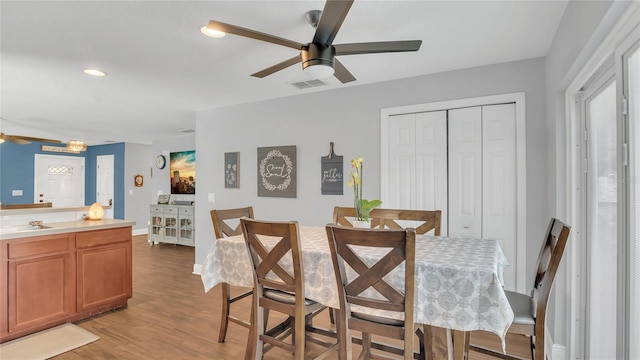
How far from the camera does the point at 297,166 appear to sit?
13.1 feet

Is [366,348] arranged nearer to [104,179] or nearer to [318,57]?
[318,57]

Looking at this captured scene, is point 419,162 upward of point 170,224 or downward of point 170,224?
upward

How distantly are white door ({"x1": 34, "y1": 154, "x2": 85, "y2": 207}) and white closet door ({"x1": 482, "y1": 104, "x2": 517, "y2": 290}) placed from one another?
32.1ft

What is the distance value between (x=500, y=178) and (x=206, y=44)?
2.78 m

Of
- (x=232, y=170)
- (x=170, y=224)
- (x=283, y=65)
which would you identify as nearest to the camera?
(x=283, y=65)

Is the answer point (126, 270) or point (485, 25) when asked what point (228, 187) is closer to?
point (126, 270)

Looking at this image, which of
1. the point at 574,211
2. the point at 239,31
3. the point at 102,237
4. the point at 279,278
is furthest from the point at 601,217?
the point at 102,237

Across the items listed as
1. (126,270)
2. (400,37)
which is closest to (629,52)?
(400,37)

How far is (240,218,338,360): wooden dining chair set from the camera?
5.77 ft

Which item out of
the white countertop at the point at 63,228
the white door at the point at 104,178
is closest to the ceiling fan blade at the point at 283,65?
the white countertop at the point at 63,228

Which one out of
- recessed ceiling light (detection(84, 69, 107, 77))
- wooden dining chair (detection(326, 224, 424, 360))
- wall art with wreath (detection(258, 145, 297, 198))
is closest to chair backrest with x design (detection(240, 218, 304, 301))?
wooden dining chair (detection(326, 224, 424, 360))

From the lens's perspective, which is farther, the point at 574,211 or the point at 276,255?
the point at 574,211

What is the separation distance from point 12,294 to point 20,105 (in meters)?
2.95

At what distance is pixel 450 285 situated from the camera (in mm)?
1522
